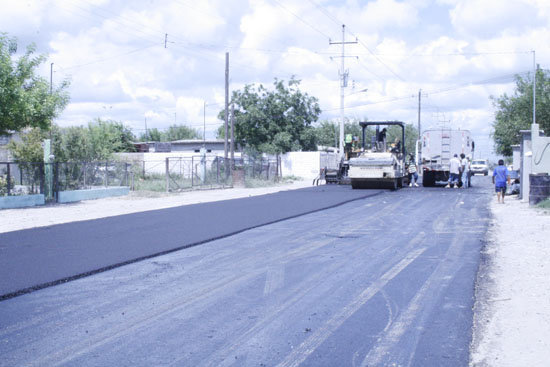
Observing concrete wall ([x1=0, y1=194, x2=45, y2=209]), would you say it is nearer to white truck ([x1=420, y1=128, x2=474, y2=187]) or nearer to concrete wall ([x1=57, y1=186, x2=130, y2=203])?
concrete wall ([x1=57, y1=186, x2=130, y2=203])

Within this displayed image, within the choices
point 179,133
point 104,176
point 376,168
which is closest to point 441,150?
point 376,168

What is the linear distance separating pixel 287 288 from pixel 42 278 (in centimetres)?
346

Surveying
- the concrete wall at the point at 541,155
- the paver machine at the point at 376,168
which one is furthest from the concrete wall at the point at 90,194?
the concrete wall at the point at 541,155

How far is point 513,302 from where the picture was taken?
23.0 ft

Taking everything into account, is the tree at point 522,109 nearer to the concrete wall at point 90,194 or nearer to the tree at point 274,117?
the tree at point 274,117

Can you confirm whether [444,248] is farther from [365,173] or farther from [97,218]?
[365,173]

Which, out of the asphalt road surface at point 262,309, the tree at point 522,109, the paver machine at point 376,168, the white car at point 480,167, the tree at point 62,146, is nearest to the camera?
the asphalt road surface at point 262,309

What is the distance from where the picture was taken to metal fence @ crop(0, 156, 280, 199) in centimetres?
2067

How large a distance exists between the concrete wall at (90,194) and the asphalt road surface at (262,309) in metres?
12.1

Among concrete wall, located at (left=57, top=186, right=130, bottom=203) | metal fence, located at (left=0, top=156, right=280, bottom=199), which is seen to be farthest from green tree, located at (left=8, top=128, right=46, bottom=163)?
concrete wall, located at (left=57, top=186, right=130, bottom=203)

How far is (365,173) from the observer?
26.5 meters

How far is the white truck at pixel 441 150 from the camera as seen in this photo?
30422 millimetres

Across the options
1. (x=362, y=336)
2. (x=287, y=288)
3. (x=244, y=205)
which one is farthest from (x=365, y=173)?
(x=362, y=336)

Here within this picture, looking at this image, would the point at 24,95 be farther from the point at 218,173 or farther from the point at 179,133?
the point at 179,133
